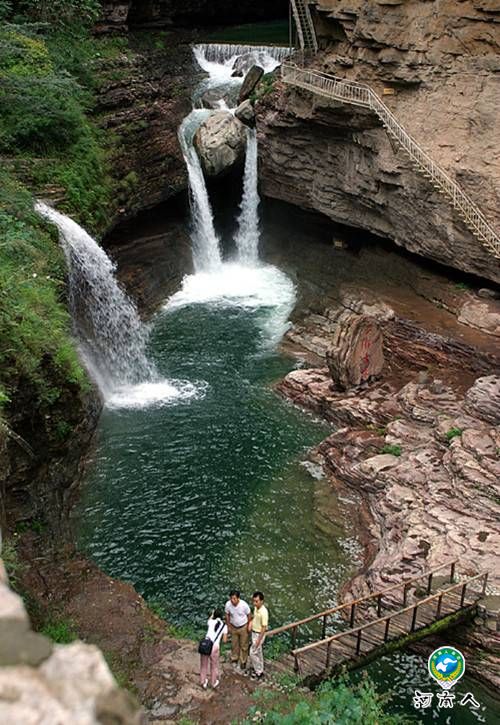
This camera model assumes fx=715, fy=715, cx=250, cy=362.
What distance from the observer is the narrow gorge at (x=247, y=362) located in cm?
1309

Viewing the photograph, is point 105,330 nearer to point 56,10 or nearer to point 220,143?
point 220,143

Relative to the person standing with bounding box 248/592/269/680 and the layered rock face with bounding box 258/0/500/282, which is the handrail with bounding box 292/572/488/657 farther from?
the layered rock face with bounding box 258/0/500/282

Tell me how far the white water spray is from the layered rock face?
9.68 meters

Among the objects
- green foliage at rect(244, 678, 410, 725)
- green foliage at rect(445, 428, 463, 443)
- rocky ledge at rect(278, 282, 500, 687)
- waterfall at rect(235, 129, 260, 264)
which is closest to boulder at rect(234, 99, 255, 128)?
waterfall at rect(235, 129, 260, 264)

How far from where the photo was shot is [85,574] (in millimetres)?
14953

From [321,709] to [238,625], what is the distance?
2.00 m

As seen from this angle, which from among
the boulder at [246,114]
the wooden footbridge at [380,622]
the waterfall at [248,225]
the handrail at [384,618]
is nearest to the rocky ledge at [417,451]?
the wooden footbridge at [380,622]

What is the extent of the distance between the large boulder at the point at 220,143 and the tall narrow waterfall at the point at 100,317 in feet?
29.6

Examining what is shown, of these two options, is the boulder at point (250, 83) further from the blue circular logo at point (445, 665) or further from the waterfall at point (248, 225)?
the blue circular logo at point (445, 665)

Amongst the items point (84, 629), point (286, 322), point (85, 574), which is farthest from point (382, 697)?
point (286, 322)

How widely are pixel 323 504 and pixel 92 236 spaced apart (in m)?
12.7

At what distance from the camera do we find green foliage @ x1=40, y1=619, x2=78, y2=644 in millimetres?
12086

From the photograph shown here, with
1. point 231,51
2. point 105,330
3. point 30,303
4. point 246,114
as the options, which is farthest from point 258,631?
point 231,51

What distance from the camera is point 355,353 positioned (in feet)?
73.4
